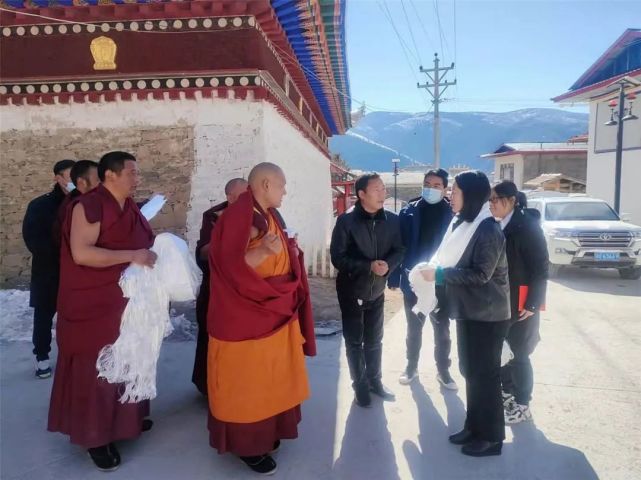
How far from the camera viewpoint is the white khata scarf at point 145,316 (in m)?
2.48

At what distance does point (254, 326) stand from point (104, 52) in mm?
4214

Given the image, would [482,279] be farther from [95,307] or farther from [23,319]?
[23,319]

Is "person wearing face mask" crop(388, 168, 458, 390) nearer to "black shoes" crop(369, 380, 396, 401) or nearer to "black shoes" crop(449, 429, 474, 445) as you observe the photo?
"black shoes" crop(369, 380, 396, 401)

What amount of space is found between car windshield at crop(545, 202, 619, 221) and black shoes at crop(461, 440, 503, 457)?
7.46 metres

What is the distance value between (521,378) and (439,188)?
4.59 feet

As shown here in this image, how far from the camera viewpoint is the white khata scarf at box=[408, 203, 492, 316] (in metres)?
2.55

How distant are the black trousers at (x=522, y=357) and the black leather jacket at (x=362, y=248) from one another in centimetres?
89

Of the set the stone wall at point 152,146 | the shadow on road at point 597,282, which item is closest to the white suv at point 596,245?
the shadow on road at point 597,282

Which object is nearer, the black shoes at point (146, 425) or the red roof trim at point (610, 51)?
the black shoes at point (146, 425)

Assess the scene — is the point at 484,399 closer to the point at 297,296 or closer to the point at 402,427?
the point at 402,427

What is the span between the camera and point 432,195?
11.4 feet

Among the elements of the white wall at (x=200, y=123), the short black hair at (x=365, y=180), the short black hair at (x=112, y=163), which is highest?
the white wall at (x=200, y=123)

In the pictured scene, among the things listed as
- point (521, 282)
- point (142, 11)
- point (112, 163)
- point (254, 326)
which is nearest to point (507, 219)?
point (521, 282)

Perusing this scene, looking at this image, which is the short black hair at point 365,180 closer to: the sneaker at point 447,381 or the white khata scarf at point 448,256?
the white khata scarf at point 448,256
